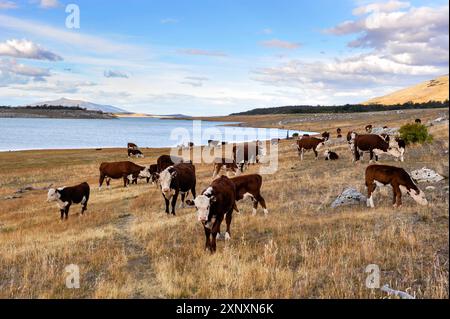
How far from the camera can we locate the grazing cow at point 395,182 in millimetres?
13016

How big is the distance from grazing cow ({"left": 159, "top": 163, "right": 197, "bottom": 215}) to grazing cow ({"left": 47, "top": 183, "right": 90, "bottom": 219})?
4.06 m

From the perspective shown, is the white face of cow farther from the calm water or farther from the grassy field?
the calm water

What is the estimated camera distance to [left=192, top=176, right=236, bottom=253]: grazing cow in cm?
966

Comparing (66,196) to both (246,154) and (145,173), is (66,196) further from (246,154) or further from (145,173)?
(246,154)

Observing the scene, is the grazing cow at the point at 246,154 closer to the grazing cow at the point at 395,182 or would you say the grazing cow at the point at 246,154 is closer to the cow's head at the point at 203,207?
the grazing cow at the point at 395,182

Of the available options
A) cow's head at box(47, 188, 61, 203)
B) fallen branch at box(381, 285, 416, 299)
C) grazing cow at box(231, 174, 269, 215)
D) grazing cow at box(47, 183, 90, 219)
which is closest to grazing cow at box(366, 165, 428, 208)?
grazing cow at box(231, 174, 269, 215)

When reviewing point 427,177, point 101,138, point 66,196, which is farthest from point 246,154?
point 101,138

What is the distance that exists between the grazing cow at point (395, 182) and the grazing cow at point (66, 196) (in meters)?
12.3

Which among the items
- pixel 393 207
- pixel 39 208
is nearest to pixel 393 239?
pixel 393 207

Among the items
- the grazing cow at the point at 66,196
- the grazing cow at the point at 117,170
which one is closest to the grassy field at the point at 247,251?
the grazing cow at the point at 66,196

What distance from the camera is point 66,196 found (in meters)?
17.0

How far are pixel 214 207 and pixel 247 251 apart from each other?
142 cm
